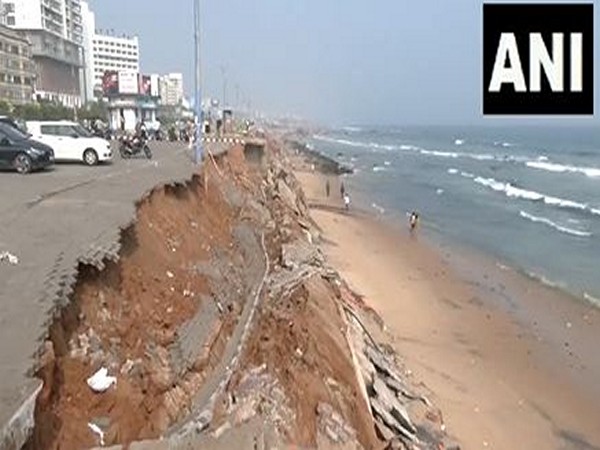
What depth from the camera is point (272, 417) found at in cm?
725

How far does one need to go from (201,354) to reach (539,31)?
8.28 meters

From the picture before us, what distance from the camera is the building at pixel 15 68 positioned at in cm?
8638

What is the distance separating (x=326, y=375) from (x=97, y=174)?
12.5 m

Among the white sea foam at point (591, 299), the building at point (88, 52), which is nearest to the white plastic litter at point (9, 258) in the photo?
the white sea foam at point (591, 299)

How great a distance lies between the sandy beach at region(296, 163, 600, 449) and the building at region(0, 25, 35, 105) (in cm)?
7027

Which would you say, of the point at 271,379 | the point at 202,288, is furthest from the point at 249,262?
the point at 271,379

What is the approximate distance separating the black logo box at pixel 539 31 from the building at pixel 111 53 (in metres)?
144

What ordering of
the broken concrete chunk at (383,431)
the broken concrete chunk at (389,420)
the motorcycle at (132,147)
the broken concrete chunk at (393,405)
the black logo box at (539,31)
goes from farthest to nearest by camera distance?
the motorcycle at (132,147) < the black logo box at (539,31) < the broken concrete chunk at (393,405) < the broken concrete chunk at (389,420) < the broken concrete chunk at (383,431)

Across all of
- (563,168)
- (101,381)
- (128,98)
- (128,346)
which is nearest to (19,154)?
(128,346)

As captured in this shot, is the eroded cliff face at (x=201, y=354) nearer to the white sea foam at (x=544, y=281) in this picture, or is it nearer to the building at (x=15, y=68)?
the white sea foam at (x=544, y=281)

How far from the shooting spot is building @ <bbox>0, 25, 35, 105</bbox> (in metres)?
86.4

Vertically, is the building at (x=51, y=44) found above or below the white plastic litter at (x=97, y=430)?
above

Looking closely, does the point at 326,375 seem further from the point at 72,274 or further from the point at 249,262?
the point at 249,262

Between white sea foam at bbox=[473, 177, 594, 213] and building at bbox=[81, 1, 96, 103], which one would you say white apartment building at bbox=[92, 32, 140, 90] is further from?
white sea foam at bbox=[473, 177, 594, 213]
